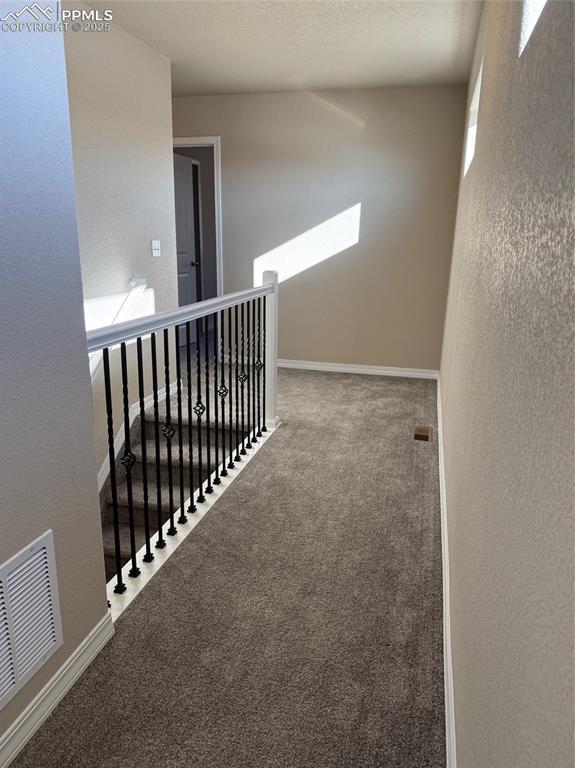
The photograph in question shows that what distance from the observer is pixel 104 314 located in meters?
3.54

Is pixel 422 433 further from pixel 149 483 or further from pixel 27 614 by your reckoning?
pixel 27 614

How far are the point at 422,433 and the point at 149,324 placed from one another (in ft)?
7.67

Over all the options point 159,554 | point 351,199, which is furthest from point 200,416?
point 351,199

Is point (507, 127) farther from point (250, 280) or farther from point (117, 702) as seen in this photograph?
point (250, 280)

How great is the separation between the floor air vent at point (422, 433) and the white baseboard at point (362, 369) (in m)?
1.44

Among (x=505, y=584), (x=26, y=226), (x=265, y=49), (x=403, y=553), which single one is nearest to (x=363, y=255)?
(x=265, y=49)

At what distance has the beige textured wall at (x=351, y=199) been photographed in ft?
15.9

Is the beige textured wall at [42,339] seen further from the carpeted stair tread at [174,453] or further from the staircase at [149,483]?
the carpeted stair tread at [174,453]

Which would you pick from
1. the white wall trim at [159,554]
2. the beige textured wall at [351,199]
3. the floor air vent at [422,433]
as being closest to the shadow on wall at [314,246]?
the beige textured wall at [351,199]

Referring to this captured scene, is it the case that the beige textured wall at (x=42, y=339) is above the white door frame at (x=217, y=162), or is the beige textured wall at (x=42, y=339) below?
below

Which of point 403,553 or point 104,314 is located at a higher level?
point 104,314

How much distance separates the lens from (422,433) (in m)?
3.82

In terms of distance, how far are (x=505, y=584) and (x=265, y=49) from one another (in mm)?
3891

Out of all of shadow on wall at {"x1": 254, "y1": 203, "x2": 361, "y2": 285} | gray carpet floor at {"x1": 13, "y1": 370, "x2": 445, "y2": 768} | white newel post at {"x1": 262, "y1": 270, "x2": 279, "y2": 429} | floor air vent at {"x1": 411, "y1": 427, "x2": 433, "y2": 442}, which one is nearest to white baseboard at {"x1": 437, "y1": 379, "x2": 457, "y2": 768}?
gray carpet floor at {"x1": 13, "y1": 370, "x2": 445, "y2": 768}
